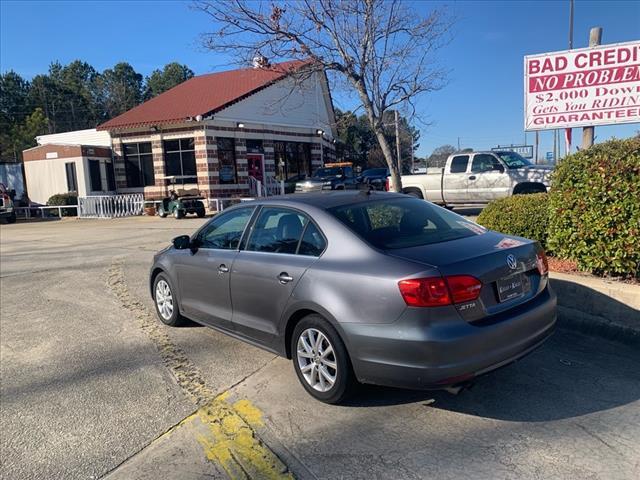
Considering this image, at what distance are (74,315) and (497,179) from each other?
1177 centimetres

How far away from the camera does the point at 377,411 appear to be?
374cm

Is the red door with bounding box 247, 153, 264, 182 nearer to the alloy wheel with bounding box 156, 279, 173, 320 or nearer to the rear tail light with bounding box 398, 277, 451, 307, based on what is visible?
the alloy wheel with bounding box 156, 279, 173, 320

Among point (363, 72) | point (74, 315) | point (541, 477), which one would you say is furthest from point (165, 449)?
point (363, 72)

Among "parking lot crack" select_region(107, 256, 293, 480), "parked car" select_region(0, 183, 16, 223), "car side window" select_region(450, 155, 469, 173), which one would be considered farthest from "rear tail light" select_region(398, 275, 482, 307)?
"parked car" select_region(0, 183, 16, 223)

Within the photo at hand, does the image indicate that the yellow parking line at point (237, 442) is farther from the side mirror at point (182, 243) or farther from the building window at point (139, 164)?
the building window at point (139, 164)

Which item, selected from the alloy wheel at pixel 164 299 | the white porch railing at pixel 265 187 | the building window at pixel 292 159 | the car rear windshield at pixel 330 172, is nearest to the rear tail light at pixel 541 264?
the alloy wheel at pixel 164 299

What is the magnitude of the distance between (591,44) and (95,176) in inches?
926

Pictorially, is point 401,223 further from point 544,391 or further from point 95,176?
point 95,176

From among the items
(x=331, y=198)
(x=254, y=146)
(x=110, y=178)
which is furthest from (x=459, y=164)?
(x=110, y=178)

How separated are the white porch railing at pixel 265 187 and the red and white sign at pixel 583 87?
18.1 meters

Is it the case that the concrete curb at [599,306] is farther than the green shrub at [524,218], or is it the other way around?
the green shrub at [524,218]

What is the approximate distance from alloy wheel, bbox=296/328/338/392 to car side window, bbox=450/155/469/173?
1252 centimetres

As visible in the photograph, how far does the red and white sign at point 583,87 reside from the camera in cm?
741

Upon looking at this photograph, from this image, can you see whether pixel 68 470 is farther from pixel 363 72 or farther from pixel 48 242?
pixel 48 242
